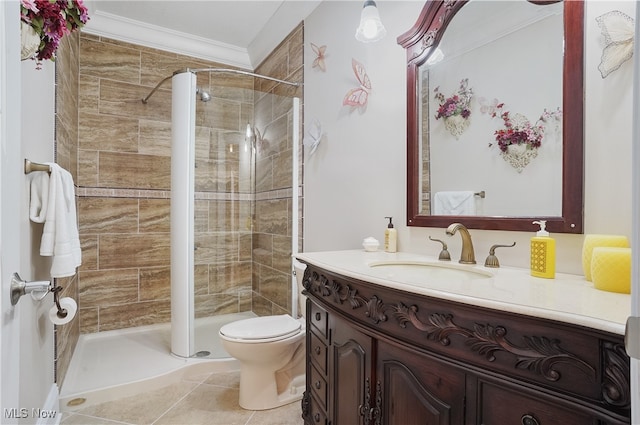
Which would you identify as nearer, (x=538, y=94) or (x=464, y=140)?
(x=538, y=94)

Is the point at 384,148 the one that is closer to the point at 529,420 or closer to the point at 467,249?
the point at 467,249

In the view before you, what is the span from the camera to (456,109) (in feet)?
5.06

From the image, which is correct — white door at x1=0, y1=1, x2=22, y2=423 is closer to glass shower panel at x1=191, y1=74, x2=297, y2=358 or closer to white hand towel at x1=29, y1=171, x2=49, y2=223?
white hand towel at x1=29, y1=171, x2=49, y2=223

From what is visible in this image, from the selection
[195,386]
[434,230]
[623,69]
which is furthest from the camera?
[195,386]

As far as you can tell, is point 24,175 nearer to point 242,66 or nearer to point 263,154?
point 263,154

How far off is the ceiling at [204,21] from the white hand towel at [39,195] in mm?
1785

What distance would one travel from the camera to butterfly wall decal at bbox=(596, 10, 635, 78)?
38.9 inches

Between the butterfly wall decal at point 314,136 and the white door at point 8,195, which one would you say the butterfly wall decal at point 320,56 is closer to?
the butterfly wall decal at point 314,136

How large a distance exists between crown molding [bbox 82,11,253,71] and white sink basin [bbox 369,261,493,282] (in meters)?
2.82

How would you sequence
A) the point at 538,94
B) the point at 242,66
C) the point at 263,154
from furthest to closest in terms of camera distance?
the point at 242,66 → the point at 263,154 → the point at 538,94

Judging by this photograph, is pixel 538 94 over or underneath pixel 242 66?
underneath

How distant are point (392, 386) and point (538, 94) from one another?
1.14 meters

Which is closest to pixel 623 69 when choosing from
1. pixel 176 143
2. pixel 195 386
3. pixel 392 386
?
pixel 392 386

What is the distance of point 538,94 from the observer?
1229 mm
